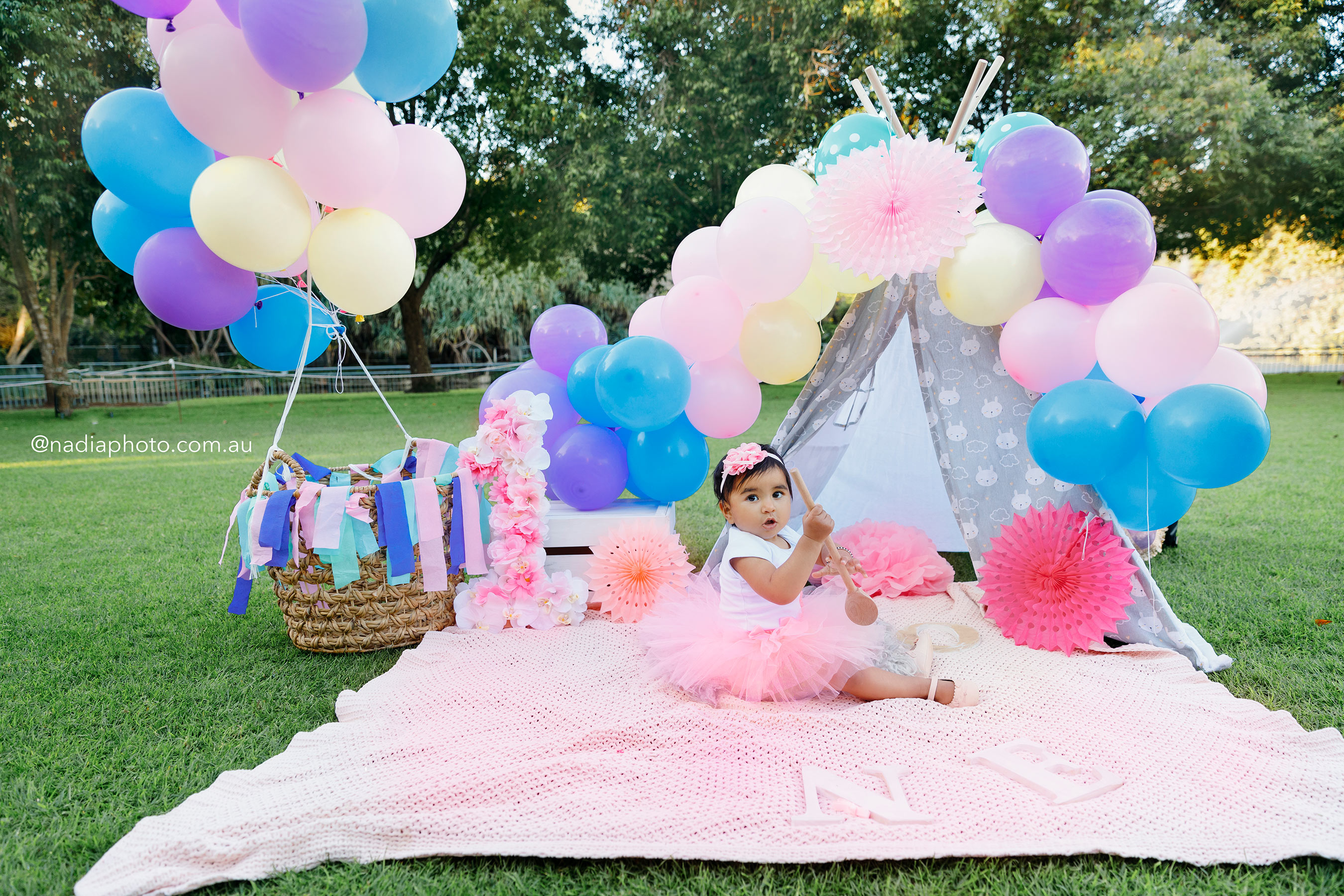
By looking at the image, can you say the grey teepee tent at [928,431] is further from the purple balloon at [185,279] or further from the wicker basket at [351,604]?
the purple balloon at [185,279]

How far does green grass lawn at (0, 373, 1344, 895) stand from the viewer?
5.69 feet

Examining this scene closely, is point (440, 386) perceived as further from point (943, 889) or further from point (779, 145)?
point (943, 889)

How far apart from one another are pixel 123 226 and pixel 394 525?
4.99 feet

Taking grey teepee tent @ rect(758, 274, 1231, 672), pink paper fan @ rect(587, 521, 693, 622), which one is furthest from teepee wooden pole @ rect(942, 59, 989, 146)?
pink paper fan @ rect(587, 521, 693, 622)

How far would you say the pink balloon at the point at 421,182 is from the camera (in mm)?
3068

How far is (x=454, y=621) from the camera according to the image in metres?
3.39

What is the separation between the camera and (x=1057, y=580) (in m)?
3.06

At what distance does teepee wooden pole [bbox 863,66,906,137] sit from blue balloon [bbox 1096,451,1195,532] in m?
1.59

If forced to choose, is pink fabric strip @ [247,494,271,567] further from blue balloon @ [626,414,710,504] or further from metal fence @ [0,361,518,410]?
metal fence @ [0,361,518,410]

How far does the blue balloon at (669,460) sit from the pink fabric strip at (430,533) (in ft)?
3.15

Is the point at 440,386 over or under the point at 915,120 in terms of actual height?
under

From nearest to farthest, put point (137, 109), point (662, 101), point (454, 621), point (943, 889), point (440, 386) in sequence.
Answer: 1. point (943, 889)
2. point (137, 109)
3. point (454, 621)
4. point (662, 101)
5. point (440, 386)

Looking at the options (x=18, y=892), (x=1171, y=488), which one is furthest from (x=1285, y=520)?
(x=18, y=892)

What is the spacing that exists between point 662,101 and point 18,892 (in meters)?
13.1
